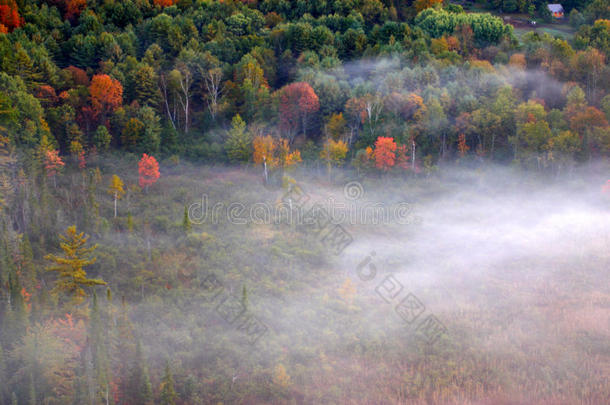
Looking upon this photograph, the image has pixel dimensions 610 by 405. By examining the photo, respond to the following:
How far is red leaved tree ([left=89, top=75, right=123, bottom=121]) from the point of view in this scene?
89.3 metres

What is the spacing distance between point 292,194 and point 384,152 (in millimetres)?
15776

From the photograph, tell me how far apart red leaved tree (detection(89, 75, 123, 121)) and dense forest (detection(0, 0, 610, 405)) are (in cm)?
26

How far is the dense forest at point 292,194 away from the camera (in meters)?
43.9

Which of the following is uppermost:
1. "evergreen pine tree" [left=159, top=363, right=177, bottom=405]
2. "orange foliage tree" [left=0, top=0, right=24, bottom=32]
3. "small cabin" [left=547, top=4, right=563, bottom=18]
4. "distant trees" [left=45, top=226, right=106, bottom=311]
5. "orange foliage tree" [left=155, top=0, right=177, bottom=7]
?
"small cabin" [left=547, top=4, right=563, bottom=18]

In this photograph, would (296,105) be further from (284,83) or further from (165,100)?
(165,100)

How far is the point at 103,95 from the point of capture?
8938 centimetres

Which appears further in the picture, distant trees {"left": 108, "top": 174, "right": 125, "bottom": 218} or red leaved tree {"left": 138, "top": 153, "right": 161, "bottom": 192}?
red leaved tree {"left": 138, "top": 153, "right": 161, "bottom": 192}

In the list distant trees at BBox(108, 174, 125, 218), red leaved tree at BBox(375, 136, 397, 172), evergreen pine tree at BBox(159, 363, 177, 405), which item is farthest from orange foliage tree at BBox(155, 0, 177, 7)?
evergreen pine tree at BBox(159, 363, 177, 405)

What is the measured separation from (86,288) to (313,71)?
58801mm

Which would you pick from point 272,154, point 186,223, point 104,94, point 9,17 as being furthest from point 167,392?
point 9,17

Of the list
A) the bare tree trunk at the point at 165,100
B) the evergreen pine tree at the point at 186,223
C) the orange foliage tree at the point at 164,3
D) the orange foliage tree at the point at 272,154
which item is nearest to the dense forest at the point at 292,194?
the orange foliage tree at the point at 272,154

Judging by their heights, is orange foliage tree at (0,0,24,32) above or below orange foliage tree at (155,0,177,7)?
below

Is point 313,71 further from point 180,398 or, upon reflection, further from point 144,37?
point 180,398

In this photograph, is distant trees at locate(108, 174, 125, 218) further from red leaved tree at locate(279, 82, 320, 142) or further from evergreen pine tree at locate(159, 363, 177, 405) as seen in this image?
evergreen pine tree at locate(159, 363, 177, 405)
